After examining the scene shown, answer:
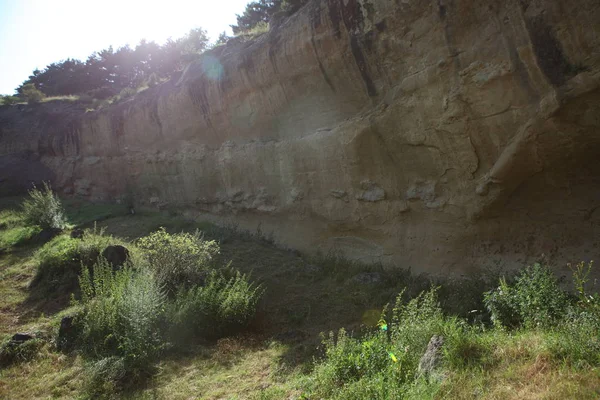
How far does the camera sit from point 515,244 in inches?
291

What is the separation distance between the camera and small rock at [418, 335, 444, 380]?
3774 mm

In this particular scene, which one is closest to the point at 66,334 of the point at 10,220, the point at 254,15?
the point at 10,220

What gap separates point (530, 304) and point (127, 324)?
492 cm

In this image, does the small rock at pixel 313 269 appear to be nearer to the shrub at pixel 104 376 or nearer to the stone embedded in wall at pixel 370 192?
the stone embedded in wall at pixel 370 192

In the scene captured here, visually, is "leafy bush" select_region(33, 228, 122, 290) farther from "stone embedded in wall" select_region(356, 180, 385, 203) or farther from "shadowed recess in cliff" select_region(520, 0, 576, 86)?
"shadowed recess in cliff" select_region(520, 0, 576, 86)

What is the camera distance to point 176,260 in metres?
7.95

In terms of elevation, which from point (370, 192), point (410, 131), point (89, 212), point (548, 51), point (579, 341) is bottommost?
point (579, 341)

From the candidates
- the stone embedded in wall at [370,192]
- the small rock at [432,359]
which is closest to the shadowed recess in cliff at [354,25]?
the stone embedded in wall at [370,192]

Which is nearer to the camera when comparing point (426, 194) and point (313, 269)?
point (426, 194)

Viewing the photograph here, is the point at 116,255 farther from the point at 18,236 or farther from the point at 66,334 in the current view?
the point at 18,236

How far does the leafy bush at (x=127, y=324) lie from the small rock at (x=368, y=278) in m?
3.70

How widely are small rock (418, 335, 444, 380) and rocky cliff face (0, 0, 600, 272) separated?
3.81 meters

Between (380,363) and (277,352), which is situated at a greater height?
(380,363)

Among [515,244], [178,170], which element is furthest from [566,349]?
[178,170]
